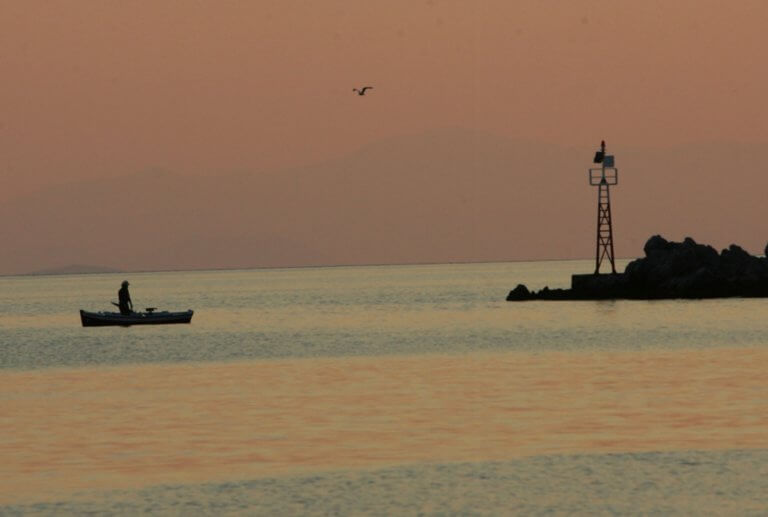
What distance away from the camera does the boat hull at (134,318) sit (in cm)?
11375

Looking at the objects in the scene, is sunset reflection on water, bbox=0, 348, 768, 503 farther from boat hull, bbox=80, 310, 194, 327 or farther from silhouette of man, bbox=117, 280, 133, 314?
boat hull, bbox=80, 310, 194, 327

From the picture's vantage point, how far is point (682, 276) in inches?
6107

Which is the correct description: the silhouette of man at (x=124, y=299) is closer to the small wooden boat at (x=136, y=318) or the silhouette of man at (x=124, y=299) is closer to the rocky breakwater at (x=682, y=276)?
the small wooden boat at (x=136, y=318)

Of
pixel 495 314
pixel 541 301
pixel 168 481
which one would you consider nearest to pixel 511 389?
pixel 168 481

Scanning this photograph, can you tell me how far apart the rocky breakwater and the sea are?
5959cm

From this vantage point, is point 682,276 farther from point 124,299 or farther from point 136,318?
point 124,299

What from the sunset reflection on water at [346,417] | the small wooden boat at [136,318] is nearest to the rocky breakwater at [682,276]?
the small wooden boat at [136,318]

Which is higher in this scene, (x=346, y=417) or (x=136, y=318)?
(x=136, y=318)

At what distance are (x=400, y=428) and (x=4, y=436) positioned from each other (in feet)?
38.9

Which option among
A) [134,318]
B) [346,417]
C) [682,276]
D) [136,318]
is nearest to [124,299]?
[136,318]

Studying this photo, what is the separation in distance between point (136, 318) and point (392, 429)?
243ft

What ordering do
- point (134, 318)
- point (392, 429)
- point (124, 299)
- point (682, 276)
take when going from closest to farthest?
1. point (392, 429)
2. point (124, 299)
3. point (134, 318)
4. point (682, 276)

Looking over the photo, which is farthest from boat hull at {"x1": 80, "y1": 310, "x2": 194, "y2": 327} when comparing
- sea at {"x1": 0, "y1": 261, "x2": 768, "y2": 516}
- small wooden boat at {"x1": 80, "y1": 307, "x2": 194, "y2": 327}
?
sea at {"x1": 0, "y1": 261, "x2": 768, "y2": 516}

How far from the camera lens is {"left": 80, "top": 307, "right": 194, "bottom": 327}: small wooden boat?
373 ft
